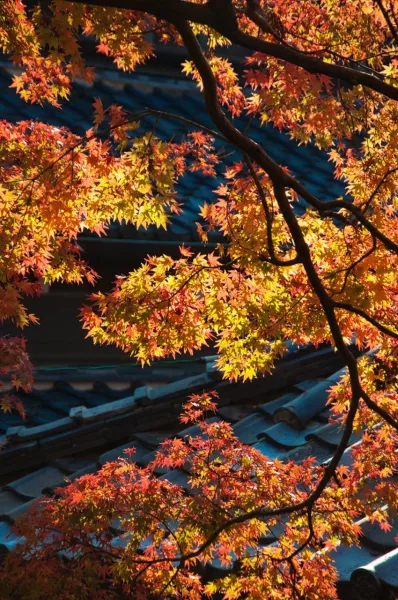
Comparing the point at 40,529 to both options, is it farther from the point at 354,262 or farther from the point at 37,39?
the point at 37,39

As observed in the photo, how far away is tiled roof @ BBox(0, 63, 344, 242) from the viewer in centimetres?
796

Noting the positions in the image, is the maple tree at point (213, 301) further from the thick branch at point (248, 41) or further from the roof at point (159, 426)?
the roof at point (159, 426)

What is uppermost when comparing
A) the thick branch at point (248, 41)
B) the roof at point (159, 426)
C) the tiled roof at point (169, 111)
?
the tiled roof at point (169, 111)

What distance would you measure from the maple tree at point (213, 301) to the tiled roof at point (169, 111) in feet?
8.67

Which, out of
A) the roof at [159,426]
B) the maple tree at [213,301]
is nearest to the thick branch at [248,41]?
the maple tree at [213,301]

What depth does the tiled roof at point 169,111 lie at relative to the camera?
7957 millimetres

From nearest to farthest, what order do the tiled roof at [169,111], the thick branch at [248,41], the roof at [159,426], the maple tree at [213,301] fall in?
the thick branch at [248,41], the maple tree at [213,301], the roof at [159,426], the tiled roof at [169,111]

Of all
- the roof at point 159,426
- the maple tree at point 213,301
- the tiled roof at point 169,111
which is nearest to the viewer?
the maple tree at point 213,301

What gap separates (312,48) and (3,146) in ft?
6.58

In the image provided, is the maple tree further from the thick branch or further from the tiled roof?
the tiled roof

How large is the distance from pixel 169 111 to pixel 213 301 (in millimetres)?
5039

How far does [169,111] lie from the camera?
8977mm

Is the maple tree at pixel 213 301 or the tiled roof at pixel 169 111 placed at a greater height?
the tiled roof at pixel 169 111

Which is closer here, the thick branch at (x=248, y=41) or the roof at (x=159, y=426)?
the thick branch at (x=248, y=41)
